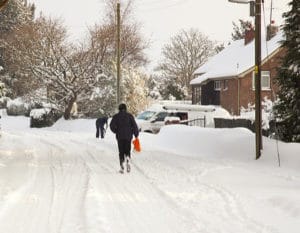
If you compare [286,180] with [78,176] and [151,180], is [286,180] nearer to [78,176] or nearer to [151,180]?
[151,180]

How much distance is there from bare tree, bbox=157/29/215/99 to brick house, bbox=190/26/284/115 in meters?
20.3

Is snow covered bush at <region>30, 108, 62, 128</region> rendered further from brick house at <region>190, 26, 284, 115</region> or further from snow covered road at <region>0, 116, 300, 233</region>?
snow covered road at <region>0, 116, 300, 233</region>

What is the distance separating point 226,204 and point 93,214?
2209mm

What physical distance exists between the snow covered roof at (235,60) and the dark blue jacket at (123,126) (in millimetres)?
29537

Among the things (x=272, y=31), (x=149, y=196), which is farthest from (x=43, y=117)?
(x=149, y=196)

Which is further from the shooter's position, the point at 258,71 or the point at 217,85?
the point at 217,85

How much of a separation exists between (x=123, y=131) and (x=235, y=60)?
35.4 m

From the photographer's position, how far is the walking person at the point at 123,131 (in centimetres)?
1362

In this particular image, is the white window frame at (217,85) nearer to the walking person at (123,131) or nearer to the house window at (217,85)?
the house window at (217,85)

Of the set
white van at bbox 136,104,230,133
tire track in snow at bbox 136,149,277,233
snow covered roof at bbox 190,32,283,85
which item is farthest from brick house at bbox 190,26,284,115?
tire track in snow at bbox 136,149,277,233

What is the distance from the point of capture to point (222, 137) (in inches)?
747

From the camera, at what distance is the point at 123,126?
1376 centimetres

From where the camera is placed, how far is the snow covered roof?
43750 mm

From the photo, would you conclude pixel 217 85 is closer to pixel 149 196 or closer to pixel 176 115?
pixel 176 115
